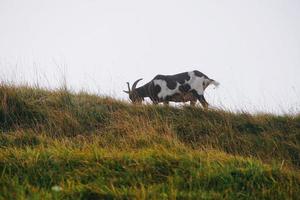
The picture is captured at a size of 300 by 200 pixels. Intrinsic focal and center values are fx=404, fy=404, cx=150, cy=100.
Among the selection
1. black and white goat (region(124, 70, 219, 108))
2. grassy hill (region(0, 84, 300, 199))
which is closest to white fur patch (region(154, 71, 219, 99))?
black and white goat (region(124, 70, 219, 108))

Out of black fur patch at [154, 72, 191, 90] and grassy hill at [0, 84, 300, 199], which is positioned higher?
black fur patch at [154, 72, 191, 90]

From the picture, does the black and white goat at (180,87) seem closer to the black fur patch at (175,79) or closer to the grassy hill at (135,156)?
the black fur patch at (175,79)

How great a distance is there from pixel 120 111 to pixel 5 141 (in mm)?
2794

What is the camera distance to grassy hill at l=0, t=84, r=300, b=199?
425 cm

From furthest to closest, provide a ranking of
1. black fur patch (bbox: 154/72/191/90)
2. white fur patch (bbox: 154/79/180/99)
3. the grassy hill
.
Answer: black fur patch (bbox: 154/72/191/90) < white fur patch (bbox: 154/79/180/99) < the grassy hill

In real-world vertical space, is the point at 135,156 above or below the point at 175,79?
below

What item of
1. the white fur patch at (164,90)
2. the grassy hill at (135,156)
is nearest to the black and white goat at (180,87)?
the white fur patch at (164,90)

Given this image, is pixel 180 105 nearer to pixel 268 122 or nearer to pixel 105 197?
pixel 268 122

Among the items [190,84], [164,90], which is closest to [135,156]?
[164,90]

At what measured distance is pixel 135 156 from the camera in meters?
5.06

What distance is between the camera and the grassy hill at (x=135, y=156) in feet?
13.9

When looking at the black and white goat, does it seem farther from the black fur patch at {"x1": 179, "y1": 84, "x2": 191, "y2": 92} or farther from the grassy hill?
the grassy hill

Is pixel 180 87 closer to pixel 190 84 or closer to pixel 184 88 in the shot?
pixel 184 88

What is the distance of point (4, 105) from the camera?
779cm
